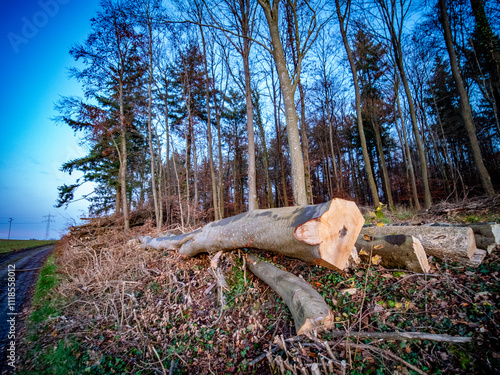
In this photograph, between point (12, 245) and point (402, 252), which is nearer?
point (402, 252)

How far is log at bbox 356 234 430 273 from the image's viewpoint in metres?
2.49

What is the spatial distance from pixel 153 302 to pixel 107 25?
13266 millimetres

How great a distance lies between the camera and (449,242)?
267 cm

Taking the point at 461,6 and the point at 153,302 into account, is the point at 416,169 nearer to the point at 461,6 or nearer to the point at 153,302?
the point at 461,6

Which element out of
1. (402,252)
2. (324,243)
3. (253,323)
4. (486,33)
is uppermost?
(486,33)

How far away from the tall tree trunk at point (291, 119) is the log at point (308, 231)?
2.50 metres

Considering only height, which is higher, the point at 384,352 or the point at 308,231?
the point at 308,231

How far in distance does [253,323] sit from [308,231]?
145 centimetres

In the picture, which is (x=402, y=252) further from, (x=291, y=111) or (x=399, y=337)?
(x=291, y=111)

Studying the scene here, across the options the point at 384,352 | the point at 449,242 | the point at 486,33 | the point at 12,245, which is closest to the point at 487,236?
the point at 449,242

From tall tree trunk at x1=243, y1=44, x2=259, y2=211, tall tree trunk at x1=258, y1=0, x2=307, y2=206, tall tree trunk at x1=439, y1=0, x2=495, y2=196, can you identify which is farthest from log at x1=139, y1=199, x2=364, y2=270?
tall tree trunk at x1=439, y1=0, x2=495, y2=196

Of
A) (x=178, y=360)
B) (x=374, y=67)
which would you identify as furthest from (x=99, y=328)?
(x=374, y=67)

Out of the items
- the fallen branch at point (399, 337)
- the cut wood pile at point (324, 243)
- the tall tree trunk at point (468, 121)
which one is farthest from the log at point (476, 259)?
the tall tree trunk at point (468, 121)

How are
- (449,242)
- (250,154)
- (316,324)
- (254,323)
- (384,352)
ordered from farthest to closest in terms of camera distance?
(250,154), (449,242), (254,323), (316,324), (384,352)
